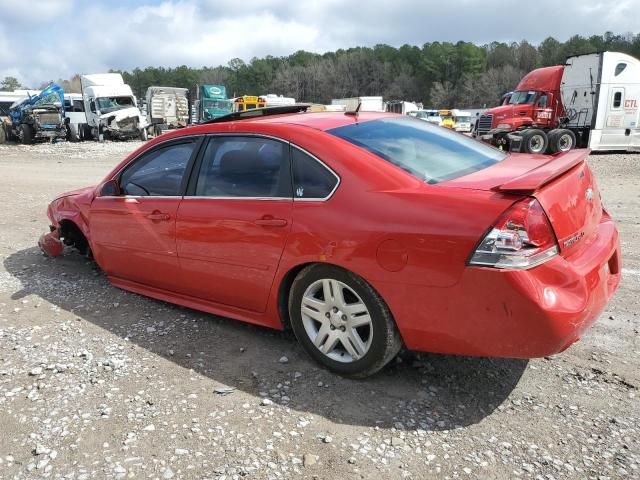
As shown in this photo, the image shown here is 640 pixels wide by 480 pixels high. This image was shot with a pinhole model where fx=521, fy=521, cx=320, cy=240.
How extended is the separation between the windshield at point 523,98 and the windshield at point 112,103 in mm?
20902

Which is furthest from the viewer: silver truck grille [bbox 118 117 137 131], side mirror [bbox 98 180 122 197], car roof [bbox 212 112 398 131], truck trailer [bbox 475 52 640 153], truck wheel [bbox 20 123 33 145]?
silver truck grille [bbox 118 117 137 131]

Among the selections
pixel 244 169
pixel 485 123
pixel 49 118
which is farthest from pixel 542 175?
pixel 49 118

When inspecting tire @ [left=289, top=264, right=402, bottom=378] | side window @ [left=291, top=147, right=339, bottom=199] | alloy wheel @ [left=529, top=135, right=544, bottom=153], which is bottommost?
alloy wheel @ [left=529, top=135, right=544, bottom=153]

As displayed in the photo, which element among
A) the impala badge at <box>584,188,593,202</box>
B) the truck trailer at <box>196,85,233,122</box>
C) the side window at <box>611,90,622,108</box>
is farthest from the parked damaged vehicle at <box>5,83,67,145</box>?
the impala badge at <box>584,188,593,202</box>

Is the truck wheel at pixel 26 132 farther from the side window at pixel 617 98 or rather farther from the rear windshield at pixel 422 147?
the rear windshield at pixel 422 147

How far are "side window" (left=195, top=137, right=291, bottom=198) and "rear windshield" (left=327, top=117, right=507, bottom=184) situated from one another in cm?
43

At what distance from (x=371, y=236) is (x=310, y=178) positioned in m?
0.60

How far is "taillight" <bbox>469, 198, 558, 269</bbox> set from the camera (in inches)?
97.5

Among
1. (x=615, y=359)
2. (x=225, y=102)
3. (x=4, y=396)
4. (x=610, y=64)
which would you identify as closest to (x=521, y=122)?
(x=610, y=64)

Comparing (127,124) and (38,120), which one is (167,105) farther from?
(38,120)

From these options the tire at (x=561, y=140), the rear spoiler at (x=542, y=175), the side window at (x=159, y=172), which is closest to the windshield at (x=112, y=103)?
the tire at (x=561, y=140)

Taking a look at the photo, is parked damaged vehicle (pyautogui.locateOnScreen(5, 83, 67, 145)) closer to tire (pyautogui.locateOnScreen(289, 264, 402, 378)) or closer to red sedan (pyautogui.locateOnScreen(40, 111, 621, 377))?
red sedan (pyautogui.locateOnScreen(40, 111, 621, 377))

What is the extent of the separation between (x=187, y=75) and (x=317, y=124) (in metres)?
137

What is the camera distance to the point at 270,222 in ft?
10.5
